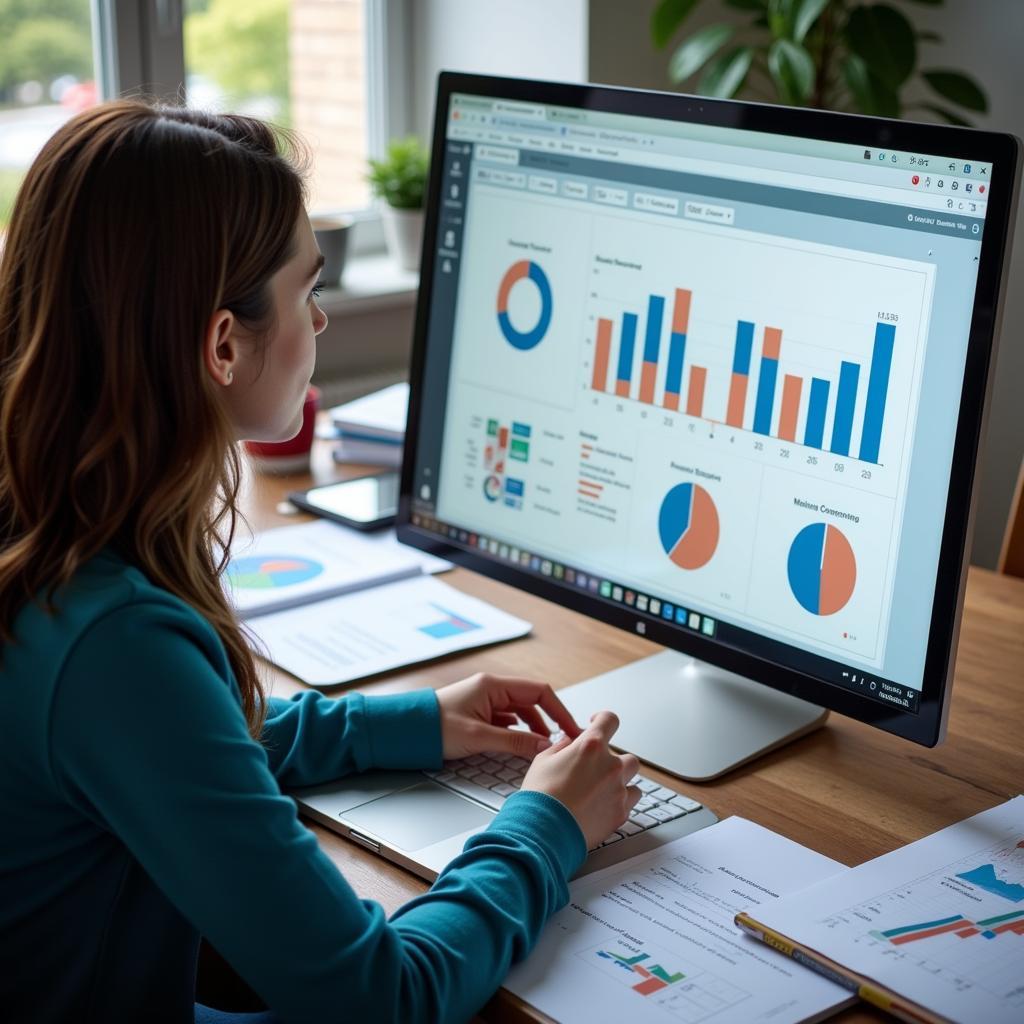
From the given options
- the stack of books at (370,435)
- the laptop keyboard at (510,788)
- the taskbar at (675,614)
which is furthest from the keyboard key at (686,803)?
the stack of books at (370,435)

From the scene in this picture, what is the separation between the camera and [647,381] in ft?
3.55

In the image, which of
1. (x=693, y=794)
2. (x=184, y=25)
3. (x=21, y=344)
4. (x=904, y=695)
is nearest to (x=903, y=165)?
(x=904, y=695)

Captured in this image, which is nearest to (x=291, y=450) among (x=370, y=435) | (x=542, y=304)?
(x=370, y=435)

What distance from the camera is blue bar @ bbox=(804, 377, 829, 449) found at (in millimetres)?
975

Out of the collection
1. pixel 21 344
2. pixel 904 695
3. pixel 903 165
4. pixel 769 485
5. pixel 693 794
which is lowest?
pixel 693 794

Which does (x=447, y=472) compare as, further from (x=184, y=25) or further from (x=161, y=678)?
(x=184, y=25)

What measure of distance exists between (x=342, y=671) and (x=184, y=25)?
5.06ft

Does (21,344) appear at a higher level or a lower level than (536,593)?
higher

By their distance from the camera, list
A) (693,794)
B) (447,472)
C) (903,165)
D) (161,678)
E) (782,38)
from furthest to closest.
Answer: (782,38) → (447,472) → (693,794) → (903,165) → (161,678)

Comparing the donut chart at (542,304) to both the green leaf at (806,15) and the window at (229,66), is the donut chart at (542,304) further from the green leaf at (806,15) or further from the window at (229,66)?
the green leaf at (806,15)

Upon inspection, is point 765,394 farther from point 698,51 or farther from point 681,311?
point 698,51

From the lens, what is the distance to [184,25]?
2.32 meters

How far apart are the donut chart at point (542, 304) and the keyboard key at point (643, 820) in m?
0.42

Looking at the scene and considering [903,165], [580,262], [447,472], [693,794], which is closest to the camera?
[903,165]
